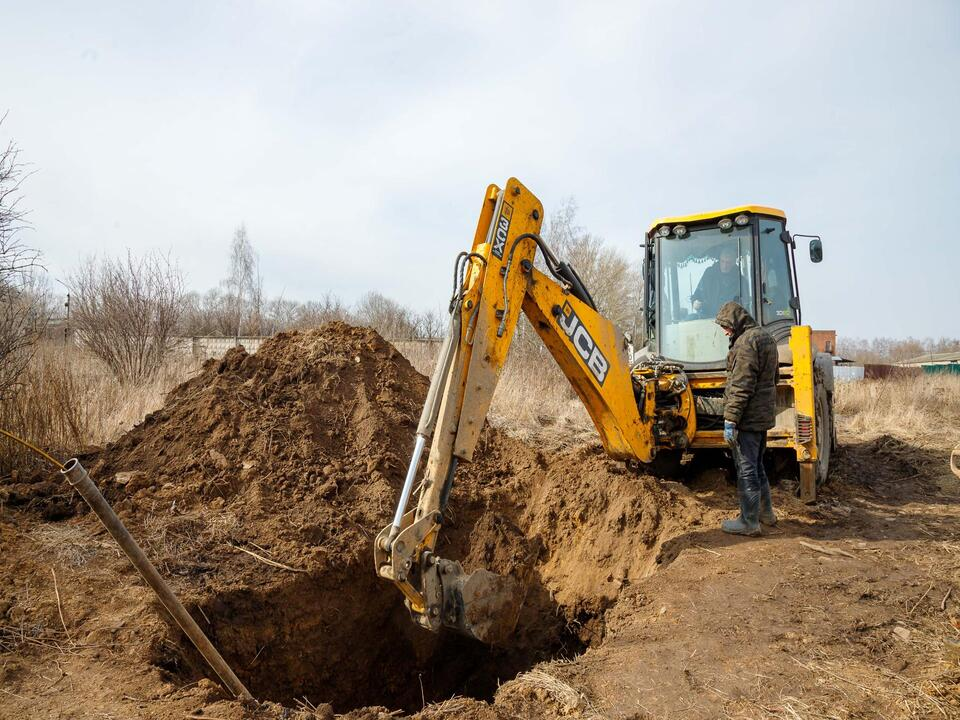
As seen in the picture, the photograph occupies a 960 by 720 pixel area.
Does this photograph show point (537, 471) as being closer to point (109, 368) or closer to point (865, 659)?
point (865, 659)

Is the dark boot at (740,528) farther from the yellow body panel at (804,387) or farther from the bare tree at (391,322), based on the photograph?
the bare tree at (391,322)

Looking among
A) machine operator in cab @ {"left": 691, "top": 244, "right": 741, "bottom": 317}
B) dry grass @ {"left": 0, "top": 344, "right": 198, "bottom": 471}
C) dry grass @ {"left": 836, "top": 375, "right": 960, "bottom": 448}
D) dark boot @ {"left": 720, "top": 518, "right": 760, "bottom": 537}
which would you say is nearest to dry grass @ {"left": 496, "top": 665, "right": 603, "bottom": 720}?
dark boot @ {"left": 720, "top": 518, "right": 760, "bottom": 537}

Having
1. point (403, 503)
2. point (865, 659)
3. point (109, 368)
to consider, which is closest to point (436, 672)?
point (403, 503)

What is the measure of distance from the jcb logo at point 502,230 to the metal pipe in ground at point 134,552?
9.01 feet

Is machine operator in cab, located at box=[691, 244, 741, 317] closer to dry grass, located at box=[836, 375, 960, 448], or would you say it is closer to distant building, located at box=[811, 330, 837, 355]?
dry grass, located at box=[836, 375, 960, 448]

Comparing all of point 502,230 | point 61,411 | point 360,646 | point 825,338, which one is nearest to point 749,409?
point 502,230

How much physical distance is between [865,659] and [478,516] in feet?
10.8

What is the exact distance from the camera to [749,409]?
17.7 feet

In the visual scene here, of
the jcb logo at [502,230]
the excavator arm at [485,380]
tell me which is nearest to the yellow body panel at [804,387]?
the excavator arm at [485,380]

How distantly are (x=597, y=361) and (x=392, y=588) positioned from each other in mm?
2471

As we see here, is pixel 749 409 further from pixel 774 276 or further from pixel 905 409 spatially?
pixel 905 409

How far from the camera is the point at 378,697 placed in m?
5.21

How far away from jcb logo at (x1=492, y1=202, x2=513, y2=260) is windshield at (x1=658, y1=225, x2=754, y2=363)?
118 inches

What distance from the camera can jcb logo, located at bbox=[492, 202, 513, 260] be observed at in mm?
4500
